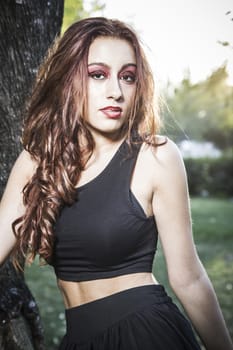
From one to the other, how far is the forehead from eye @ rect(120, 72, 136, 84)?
4 centimetres

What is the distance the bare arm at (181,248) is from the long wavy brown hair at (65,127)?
0.20m

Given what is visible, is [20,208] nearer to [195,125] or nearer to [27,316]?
[27,316]

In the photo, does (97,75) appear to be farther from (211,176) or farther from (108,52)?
(211,176)

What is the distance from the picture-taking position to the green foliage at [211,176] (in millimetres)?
25500

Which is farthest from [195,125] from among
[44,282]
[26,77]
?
[26,77]

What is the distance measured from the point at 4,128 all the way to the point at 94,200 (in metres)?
1.03

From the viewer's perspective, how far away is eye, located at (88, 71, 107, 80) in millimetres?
2332

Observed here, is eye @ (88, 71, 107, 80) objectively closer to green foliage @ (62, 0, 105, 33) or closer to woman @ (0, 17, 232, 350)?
woman @ (0, 17, 232, 350)

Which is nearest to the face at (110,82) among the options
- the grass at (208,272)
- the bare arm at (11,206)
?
the bare arm at (11,206)

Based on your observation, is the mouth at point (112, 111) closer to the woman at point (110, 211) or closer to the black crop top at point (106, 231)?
the woman at point (110, 211)

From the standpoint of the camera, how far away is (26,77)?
316 centimetres

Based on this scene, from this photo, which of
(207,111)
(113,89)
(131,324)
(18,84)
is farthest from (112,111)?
(207,111)

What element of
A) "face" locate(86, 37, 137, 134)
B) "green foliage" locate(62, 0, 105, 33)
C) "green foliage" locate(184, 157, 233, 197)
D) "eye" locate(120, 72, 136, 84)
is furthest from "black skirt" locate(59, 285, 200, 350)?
"green foliage" locate(184, 157, 233, 197)

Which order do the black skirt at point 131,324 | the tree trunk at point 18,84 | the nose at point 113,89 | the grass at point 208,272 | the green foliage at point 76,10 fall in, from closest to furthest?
1. the black skirt at point 131,324
2. the nose at point 113,89
3. the tree trunk at point 18,84
4. the green foliage at point 76,10
5. the grass at point 208,272
